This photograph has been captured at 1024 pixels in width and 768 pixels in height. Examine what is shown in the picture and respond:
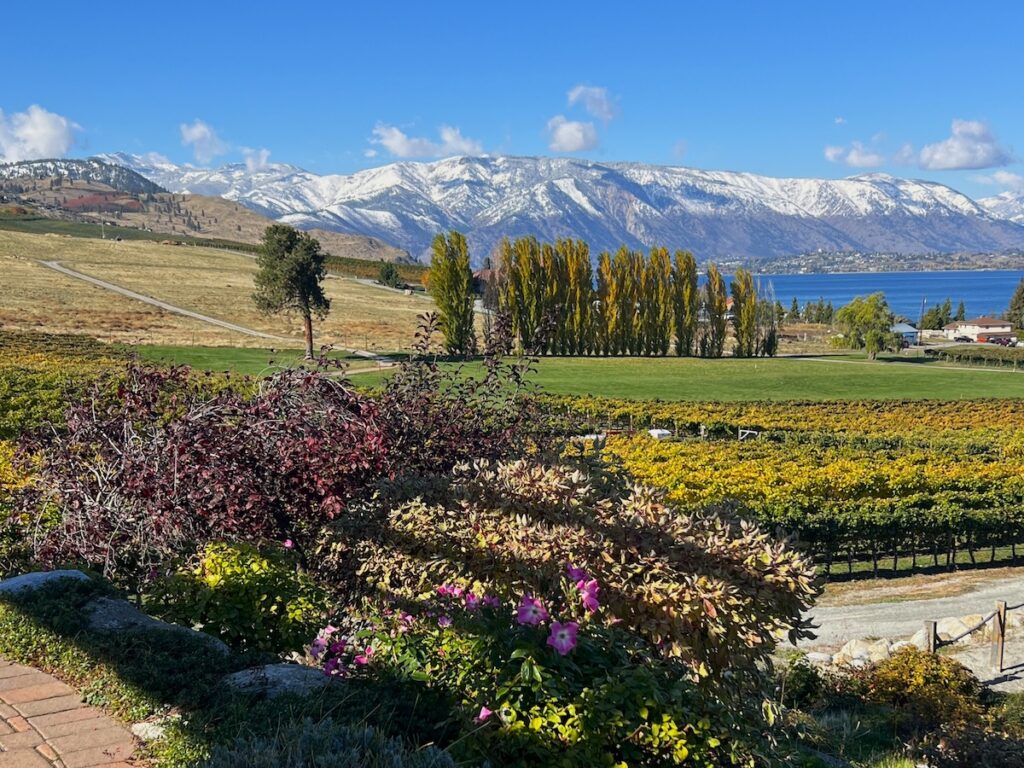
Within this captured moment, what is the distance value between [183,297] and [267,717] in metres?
80.1

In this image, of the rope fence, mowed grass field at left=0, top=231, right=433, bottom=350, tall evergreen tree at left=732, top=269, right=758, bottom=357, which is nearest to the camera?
the rope fence

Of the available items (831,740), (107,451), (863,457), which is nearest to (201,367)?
(863,457)

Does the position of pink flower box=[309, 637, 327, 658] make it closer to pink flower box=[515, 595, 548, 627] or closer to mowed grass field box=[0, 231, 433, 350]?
pink flower box=[515, 595, 548, 627]

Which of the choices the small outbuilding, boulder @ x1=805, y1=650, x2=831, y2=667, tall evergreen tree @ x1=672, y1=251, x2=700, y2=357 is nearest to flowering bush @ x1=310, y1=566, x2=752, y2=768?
boulder @ x1=805, y1=650, x2=831, y2=667

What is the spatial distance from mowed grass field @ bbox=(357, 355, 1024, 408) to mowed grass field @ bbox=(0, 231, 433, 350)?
11.5 m

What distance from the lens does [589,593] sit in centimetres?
441

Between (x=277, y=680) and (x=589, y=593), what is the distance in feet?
5.13

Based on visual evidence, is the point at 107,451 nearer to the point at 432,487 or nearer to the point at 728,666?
the point at 432,487

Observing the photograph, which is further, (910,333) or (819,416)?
(910,333)

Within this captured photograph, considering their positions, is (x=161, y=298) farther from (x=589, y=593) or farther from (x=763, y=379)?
(x=589, y=593)

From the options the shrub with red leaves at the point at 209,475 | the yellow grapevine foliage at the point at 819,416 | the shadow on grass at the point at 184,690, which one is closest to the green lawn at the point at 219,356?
the yellow grapevine foliage at the point at 819,416

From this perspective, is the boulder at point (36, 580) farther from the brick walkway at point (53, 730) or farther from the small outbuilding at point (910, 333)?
the small outbuilding at point (910, 333)

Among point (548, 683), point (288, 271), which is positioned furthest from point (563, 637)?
point (288, 271)

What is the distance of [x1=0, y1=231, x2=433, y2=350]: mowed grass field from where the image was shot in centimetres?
5847
